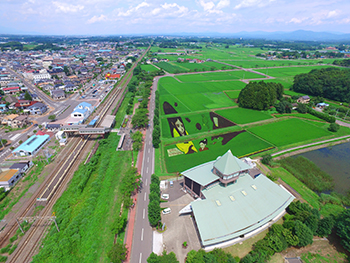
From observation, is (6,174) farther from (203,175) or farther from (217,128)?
(217,128)

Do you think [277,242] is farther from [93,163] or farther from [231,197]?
[93,163]

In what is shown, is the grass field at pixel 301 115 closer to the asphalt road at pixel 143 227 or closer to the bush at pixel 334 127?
the bush at pixel 334 127

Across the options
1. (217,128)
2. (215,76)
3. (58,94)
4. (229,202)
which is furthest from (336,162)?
(58,94)

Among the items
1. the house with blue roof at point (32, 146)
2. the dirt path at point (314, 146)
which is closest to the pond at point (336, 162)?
the dirt path at point (314, 146)

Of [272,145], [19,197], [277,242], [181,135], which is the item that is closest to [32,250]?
[19,197]

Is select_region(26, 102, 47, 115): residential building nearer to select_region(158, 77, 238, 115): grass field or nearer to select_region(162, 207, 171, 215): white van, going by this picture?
select_region(158, 77, 238, 115): grass field

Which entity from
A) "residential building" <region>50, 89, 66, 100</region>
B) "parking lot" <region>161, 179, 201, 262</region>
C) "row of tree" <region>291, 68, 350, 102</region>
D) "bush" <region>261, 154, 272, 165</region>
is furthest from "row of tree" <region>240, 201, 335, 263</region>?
"residential building" <region>50, 89, 66, 100</region>
